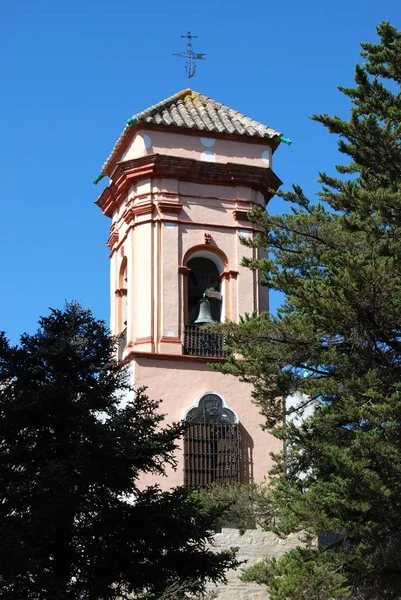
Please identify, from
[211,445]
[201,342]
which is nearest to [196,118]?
[201,342]

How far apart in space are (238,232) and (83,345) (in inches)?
379

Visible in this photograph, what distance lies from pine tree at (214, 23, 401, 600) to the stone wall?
56 cm

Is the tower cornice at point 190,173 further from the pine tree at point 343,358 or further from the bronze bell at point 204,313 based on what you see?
the pine tree at point 343,358

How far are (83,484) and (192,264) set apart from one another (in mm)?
10938

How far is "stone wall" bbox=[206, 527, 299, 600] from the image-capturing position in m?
18.2

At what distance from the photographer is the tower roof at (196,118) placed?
2377 cm

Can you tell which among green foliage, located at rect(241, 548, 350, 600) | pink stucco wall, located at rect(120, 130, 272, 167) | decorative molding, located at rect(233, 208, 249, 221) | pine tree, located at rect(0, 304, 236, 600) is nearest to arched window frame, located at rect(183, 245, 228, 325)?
decorative molding, located at rect(233, 208, 249, 221)

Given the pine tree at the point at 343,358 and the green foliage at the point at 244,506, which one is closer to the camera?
the pine tree at the point at 343,358

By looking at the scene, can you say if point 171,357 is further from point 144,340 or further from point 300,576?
point 300,576

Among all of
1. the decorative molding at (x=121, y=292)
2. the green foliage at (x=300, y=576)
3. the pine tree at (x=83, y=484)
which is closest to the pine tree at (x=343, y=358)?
the green foliage at (x=300, y=576)

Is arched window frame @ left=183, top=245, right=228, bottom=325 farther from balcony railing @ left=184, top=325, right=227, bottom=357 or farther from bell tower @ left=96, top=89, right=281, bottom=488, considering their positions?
balcony railing @ left=184, top=325, right=227, bottom=357

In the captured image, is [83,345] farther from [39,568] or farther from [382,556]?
[382,556]

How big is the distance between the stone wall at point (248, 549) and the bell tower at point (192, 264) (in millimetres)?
2997

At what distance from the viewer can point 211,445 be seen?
22000 millimetres
